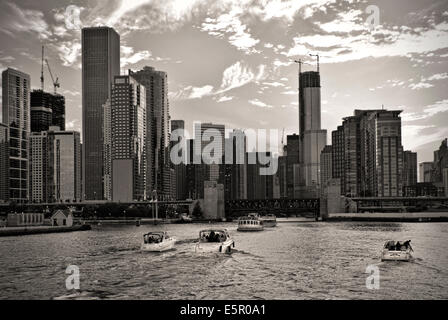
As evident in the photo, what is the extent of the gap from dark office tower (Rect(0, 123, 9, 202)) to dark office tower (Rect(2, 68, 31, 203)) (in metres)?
1.29

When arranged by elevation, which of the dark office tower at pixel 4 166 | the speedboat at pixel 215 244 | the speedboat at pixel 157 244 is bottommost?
the speedboat at pixel 157 244

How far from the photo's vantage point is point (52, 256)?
208 ft

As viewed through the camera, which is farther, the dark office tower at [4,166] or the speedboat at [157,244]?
the dark office tower at [4,166]

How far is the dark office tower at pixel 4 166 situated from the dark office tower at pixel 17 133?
1.29m

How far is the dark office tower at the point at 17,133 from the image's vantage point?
100012mm

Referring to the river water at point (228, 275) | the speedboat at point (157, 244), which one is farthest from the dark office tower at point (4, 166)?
the river water at point (228, 275)

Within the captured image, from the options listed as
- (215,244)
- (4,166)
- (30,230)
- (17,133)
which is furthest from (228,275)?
(17,133)

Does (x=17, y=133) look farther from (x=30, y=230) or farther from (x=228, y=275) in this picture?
(x=228, y=275)

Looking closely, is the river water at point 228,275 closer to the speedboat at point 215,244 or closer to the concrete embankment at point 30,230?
the speedboat at point 215,244

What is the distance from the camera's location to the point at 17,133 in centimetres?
14688

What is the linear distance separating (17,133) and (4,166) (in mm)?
10934
